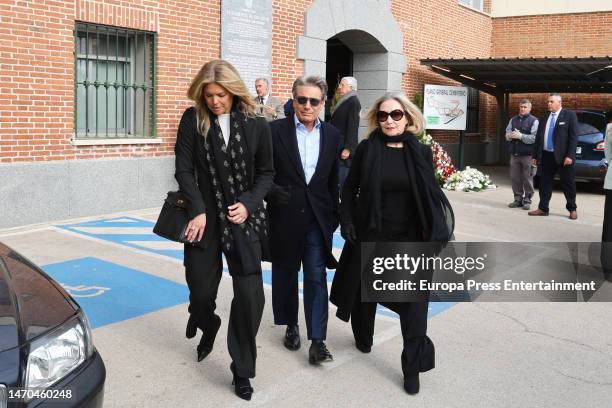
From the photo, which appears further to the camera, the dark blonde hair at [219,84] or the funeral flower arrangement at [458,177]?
the funeral flower arrangement at [458,177]

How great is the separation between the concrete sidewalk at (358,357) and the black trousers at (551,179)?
4.92 m

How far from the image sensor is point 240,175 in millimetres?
4059

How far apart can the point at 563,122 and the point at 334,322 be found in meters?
6.72

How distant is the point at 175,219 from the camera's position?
13.1 feet

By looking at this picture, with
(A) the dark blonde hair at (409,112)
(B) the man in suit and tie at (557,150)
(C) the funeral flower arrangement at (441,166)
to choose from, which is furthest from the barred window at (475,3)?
(A) the dark blonde hair at (409,112)

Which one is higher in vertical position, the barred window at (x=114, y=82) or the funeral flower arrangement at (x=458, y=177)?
the barred window at (x=114, y=82)

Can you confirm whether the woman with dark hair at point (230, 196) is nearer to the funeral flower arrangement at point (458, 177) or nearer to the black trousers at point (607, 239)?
the black trousers at point (607, 239)

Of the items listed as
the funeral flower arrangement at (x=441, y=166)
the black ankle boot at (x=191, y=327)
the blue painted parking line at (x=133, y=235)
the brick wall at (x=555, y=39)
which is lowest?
the blue painted parking line at (x=133, y=235)

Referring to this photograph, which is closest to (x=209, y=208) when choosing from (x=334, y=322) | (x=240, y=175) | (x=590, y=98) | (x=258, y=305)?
(x=240, y=175)

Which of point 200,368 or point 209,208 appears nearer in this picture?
point 209,208

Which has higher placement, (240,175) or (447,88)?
(447,88)

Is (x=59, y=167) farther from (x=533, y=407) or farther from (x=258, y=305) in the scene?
(x=533, y=407)

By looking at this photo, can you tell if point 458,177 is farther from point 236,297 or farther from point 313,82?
point 236,297

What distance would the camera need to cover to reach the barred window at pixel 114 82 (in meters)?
9.91
